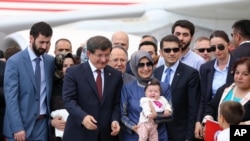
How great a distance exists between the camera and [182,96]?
7.50 m

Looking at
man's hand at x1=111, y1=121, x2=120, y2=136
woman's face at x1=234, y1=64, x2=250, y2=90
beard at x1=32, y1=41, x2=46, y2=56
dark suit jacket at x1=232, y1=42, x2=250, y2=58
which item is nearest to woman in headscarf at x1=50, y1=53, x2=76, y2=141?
beard at x1=32, y1=41, x2=46, y2=56

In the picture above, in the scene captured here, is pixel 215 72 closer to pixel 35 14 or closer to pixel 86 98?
pixel 86 98

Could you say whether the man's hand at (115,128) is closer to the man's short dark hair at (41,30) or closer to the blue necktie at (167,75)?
the blue necktie at (167,75)

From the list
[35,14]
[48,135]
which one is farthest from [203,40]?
[35,14]

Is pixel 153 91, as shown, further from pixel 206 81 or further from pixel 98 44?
pixel 206 81

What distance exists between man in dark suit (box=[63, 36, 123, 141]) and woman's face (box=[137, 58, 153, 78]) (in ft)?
0.90

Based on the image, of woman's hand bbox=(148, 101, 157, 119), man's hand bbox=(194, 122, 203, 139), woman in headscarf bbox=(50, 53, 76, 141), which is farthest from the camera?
woman in headscarf bbox=(50, 53, 76, 141)

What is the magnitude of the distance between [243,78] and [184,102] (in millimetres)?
1055

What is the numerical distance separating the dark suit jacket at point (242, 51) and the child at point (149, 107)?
1.20 meters

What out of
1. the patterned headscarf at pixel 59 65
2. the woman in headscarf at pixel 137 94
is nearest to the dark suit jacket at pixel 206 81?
the woman in headscarf at pixel 137 94

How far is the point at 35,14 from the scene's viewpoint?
1491 cm

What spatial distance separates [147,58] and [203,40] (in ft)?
9.48

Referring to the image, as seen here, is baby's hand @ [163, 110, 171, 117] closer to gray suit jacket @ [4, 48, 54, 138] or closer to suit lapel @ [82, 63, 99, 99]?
suit lapel @ [82, 63, 99, 99]

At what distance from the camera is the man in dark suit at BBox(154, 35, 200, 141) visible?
7.43 meters
